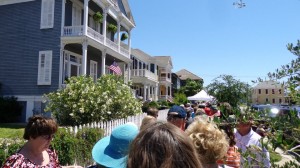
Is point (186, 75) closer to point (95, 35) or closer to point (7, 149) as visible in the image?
point (95, 35)

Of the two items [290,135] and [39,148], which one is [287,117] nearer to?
[290,135]

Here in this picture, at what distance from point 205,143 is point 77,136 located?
5.71m

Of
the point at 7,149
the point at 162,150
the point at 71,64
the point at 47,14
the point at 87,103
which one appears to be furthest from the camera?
the point at 71,64

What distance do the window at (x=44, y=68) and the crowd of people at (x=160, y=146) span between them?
13.1 m

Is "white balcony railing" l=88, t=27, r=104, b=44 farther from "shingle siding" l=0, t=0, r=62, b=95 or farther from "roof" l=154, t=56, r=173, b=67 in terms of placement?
"roof" l=154, t=56, r=173, b=67

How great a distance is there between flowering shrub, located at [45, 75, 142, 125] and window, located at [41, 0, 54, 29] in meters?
6.30

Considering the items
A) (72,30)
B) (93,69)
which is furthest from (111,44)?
(72,30)

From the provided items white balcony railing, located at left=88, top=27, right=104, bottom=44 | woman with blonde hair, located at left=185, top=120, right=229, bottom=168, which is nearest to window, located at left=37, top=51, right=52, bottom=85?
white balcony railing, located at left=88, top=27, right=104, bottom=44

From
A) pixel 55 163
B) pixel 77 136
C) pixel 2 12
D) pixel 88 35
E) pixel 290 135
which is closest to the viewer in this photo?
pixel 290 135

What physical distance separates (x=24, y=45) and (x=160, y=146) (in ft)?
59.4

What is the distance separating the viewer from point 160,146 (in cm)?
125

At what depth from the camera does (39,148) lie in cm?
340

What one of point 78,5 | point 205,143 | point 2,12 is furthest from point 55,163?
point 2,12

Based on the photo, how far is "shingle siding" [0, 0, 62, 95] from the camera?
16719 millimetres
